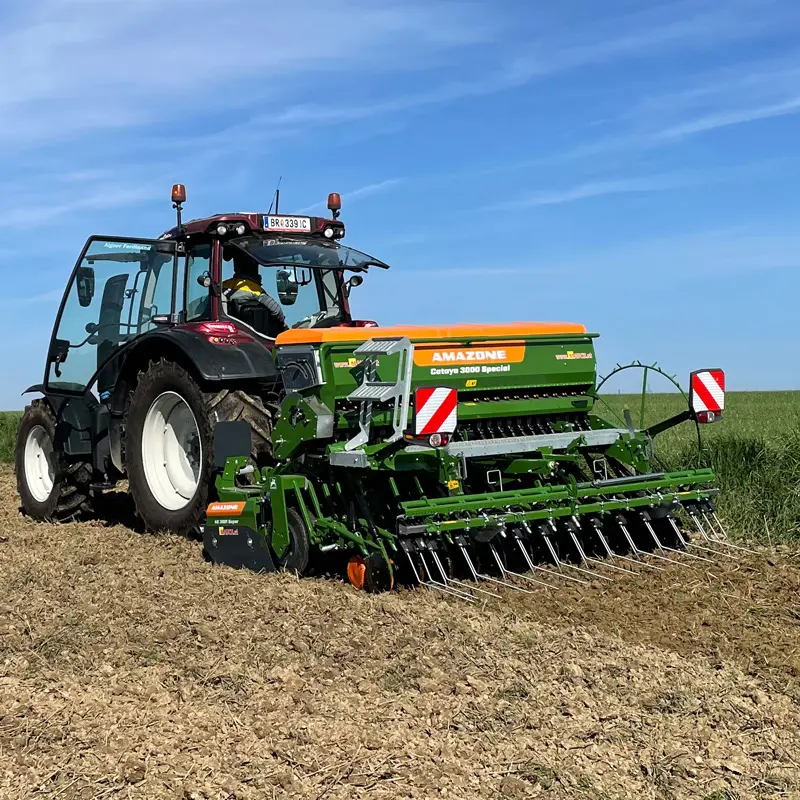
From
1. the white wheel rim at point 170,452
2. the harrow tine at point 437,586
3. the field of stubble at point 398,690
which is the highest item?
the white wheel rim at point 170,452

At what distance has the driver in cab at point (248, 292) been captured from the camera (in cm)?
758

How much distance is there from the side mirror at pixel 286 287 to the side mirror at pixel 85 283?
1586 mm

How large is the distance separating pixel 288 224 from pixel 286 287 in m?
0.47

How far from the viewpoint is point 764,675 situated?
4.32 metres

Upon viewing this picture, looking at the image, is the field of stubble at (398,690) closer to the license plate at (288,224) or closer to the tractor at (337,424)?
the tractor at (337,424)

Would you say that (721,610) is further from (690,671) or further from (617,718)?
(617,718)

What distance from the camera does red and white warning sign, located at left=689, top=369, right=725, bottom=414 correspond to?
690 centimetres

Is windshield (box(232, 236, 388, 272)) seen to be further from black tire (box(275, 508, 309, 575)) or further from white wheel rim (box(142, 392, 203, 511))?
black tire (box(275, 508, 309, 575))

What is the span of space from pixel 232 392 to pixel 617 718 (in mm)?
3794

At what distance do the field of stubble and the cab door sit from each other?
2567 millimetres

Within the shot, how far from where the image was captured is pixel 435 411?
5715 mm

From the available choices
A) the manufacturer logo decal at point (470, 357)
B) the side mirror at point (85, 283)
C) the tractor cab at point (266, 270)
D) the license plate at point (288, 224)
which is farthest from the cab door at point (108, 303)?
the manufacturer logo decal at point (470, 357)

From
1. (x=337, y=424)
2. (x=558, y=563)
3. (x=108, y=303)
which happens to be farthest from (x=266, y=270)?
(x=558, y=563)

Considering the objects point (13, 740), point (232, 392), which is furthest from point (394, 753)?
point (232, 392)
